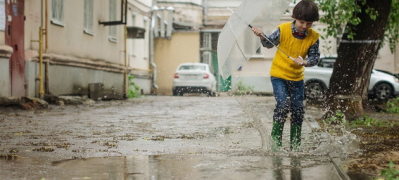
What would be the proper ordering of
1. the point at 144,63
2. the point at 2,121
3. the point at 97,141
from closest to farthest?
1. the point at 97,141
2. the point at 2,121
3. the point at 144,63

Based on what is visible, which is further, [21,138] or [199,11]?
[199,11]

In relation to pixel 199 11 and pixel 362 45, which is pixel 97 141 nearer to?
pixel 362 45

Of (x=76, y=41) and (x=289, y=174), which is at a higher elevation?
(x=76, y=41)

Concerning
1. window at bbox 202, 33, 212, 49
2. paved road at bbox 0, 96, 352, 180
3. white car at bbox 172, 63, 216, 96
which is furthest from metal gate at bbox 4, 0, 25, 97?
window at bbox 202, 33, 212, 49

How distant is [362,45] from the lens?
544 inches

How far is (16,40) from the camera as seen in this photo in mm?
16828

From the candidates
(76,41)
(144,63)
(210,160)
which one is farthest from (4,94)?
(144,63)

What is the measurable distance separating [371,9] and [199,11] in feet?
93.1

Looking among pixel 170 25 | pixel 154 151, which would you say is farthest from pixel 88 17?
pixel 170 25

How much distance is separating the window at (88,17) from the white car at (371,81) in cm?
823

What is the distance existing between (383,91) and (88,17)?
11.6 m

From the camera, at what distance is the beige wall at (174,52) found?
136ft

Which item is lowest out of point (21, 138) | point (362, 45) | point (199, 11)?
point (21, 138)

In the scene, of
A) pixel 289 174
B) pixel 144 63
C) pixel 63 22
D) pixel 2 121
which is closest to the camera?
pixel 289 174
